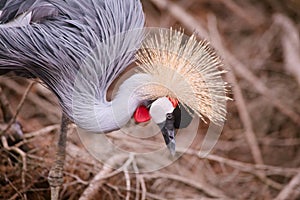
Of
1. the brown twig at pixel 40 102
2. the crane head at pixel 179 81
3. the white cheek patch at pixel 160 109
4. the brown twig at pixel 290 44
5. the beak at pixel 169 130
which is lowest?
the beak at pixel 169 130

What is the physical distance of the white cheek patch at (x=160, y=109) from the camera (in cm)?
197

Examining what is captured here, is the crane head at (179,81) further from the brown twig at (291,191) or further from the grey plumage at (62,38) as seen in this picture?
the brown twig at (291,191)

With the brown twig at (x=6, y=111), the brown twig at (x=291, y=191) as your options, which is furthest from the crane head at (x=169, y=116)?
the brown twig at (x=291, y=191)

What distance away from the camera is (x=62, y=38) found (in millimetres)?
2119

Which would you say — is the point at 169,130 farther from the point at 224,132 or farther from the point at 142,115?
the point at 224,132

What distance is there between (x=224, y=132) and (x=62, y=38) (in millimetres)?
1484

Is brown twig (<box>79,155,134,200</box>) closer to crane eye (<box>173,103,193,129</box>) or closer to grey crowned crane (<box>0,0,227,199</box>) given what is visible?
grey crowned crane (<box>0,0,227,199</box>)

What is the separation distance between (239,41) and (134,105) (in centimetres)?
227

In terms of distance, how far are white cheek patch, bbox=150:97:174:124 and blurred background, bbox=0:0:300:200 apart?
279 mm

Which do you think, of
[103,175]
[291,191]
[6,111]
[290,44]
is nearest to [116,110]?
[103,175]

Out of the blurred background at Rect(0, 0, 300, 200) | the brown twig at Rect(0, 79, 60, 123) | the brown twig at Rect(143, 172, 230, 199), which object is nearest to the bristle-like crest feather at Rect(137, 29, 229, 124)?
the blurred background at Rect(0, 0, 300, 200)

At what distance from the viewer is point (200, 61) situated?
6.68 feet

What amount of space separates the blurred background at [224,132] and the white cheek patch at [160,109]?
0.92 ft

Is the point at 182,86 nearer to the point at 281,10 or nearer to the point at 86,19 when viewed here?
the point at 86,19
